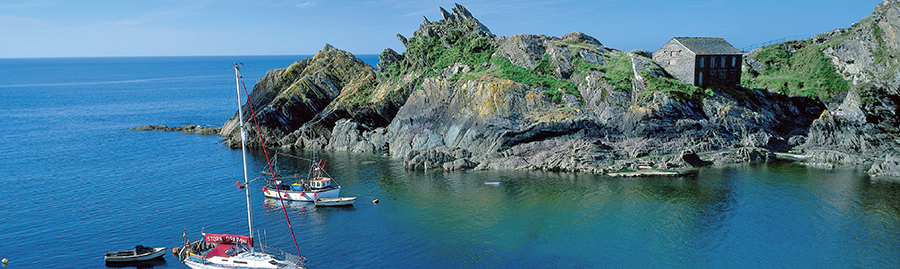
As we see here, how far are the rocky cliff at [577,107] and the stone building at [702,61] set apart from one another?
300 cm

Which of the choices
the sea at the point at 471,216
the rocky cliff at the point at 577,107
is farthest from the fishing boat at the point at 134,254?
the rocky cliff at the point at 577,107

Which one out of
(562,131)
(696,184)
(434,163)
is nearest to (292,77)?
(434,163)

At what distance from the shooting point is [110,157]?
84.9m

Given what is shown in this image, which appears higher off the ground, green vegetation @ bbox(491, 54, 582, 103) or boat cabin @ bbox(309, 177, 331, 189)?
green vegetation @ bbox(491, 54, 582, 103)

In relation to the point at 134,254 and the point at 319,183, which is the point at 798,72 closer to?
the point at 319,183

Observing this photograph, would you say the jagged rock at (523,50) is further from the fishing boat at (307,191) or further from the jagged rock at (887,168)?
the jagged rock at (887,168)

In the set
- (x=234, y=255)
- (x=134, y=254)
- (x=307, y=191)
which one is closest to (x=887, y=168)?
(x=307, y=191)

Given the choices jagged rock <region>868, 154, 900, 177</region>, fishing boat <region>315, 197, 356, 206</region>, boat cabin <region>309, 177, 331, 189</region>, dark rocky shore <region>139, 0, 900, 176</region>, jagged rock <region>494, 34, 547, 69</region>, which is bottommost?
fishing boat <region>315, 197, 356, 206</region>

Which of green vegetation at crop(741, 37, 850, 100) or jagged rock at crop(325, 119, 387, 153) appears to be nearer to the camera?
jagged rock at crop(325, 119, 387, 153)

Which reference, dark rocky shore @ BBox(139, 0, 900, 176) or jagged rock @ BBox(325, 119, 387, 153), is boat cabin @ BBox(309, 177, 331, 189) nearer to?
dark rocky shore @ BBox(139, 0, 900, 176)

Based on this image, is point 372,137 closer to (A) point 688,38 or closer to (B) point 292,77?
(B) point 292,77

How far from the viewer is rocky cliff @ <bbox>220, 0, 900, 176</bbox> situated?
7188cm

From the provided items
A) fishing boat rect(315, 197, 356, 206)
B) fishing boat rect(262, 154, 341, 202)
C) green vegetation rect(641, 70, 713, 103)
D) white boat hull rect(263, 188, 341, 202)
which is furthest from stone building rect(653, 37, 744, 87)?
white boat hull rect(263, 188, 341, 202)

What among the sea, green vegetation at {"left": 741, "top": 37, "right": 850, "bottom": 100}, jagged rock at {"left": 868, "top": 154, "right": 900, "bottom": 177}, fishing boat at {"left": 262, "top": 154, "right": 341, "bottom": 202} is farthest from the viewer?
green vegetation at {"left": 741, "top": 37, "right": 850, "bottom": 100}
